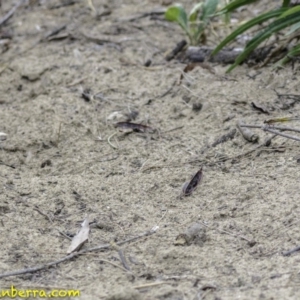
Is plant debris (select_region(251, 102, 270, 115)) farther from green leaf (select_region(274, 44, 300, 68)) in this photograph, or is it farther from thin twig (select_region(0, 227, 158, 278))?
thin twig (select_region(0, 227, 158, 278))

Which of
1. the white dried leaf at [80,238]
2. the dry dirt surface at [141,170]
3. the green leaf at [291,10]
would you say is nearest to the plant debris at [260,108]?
the dry dirt surface at [141,170]

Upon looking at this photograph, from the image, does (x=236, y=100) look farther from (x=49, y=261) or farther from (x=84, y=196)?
(x=49, y=261)

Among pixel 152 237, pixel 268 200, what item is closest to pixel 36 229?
pixel 152 237

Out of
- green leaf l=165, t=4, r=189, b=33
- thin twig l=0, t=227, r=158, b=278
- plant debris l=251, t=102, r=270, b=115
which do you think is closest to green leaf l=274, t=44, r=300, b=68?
plant debris l=251, t=102, r=270, b=115

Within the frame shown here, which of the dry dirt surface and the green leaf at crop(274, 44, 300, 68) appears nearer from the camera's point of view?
the dry dirt surface

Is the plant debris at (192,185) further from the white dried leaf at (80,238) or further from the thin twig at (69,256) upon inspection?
the white dried leaf at (80,238)

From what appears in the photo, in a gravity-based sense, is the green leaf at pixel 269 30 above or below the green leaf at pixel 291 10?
below
